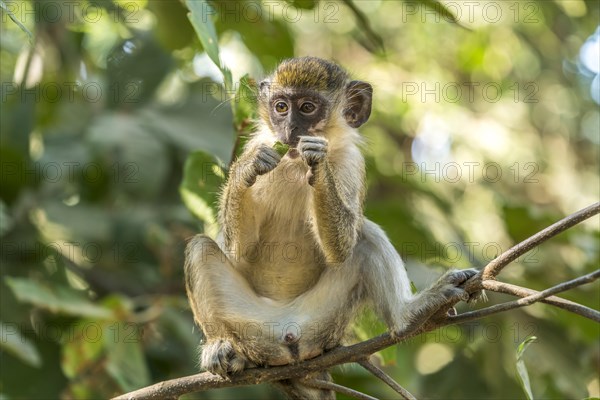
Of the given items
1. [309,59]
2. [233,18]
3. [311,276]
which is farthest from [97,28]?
[311,276]

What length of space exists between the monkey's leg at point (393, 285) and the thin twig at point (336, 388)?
0.54 m

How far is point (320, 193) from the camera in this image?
16.6ft

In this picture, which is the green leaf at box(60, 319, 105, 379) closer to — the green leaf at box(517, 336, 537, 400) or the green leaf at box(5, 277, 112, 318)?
the green leaf at box(5, 277, 112, 318)

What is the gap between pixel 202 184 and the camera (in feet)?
19.2

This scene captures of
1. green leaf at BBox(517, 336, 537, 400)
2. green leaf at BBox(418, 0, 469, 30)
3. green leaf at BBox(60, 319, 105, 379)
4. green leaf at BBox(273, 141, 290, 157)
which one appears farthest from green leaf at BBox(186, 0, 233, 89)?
green leaf at BBox(60, 319, 105, 379)

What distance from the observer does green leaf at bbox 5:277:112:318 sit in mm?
6281

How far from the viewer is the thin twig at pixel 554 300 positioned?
3096 millimetres

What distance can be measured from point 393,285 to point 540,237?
204cm

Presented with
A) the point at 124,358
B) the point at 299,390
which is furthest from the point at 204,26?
the point at 124,358

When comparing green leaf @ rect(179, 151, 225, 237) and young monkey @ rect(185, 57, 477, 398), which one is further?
green leaf @ rect(179, 151, 225, 237)

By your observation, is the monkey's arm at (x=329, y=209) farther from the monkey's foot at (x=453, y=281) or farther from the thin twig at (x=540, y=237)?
the thin twig at (x=540, y=237)

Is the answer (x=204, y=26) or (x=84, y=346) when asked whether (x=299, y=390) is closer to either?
(x=204, y=26)

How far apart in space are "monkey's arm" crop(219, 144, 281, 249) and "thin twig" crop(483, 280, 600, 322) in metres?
1.77

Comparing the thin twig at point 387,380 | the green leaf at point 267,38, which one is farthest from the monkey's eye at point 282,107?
the thin twig at point 387,380
